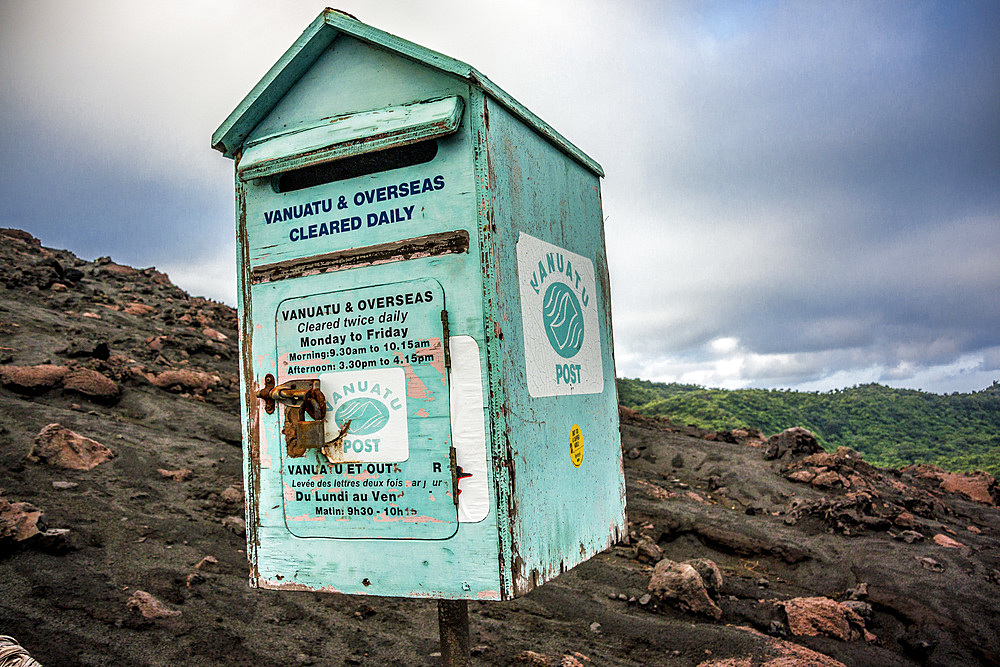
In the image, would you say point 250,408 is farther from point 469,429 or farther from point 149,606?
point 149,606

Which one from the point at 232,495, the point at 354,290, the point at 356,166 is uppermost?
the point at 356,166

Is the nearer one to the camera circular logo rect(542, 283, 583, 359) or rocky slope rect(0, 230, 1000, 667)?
circular logo rect(542, 283, 583, 359)

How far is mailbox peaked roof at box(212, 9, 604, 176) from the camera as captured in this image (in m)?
2.27

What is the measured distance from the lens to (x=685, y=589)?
562 centimetres

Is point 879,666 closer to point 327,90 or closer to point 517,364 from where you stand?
point 517,364

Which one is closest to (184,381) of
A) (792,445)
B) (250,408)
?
(250,408)

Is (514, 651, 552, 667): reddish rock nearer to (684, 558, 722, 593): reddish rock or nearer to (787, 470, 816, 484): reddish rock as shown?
(684, 558, 722, 593): reddish rock

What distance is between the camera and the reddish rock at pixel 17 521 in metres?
4.32

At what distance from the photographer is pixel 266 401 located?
2.48 meters

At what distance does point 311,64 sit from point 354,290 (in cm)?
89

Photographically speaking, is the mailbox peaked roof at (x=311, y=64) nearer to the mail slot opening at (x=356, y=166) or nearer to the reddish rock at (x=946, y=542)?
the mail slot opening at (x=356, y=166)

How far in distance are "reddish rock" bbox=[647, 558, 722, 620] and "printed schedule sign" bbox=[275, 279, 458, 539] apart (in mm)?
4058

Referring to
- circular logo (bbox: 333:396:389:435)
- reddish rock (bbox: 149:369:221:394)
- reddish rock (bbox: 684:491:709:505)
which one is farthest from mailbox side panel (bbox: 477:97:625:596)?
reddish rock (bbox: 149:369:221:394)

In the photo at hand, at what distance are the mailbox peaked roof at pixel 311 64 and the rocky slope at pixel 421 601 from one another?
9.27 ft
